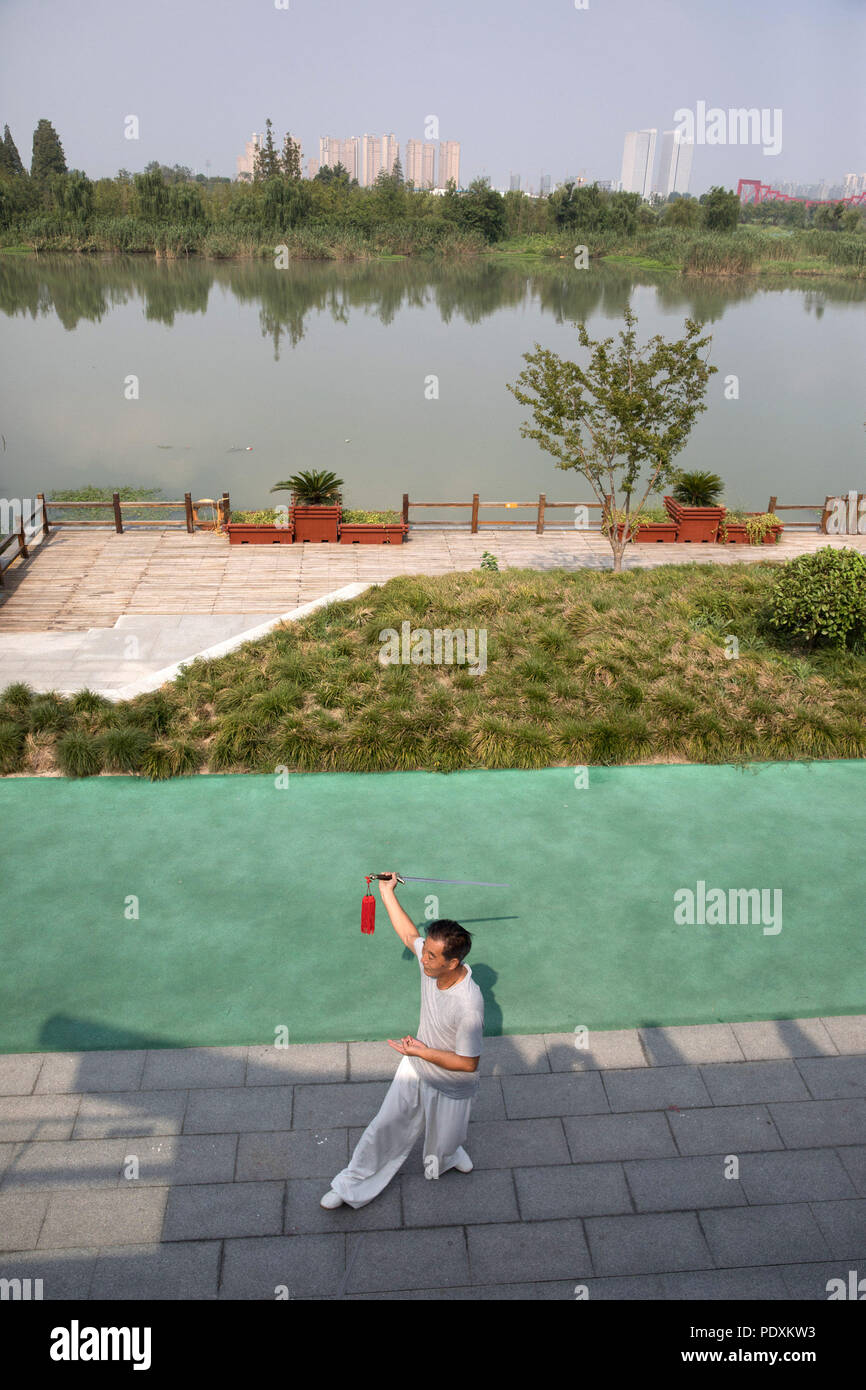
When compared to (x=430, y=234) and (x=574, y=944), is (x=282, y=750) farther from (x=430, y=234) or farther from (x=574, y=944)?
(x=430, y=234)

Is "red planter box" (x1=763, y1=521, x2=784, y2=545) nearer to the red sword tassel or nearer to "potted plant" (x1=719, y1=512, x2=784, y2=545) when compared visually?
"potted plant" (x1=719, y1=512, x2=784, y2=545)

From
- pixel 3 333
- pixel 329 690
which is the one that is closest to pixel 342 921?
pixel 329 690

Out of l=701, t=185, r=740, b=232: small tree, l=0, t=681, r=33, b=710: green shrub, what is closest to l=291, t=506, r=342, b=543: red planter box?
l=0, t=681, r=33, b=710: green shrub

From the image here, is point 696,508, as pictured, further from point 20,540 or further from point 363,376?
point 363,376

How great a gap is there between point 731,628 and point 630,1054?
290 inches

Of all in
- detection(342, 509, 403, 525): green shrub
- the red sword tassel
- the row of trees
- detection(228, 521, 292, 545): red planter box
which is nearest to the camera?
the red sword tassel

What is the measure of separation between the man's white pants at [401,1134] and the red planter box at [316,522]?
1337cm

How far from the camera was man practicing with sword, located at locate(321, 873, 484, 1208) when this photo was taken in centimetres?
442

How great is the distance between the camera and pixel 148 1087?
224 inches


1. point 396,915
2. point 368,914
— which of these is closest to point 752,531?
point 368,914

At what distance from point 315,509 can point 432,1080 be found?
1357 centimetres

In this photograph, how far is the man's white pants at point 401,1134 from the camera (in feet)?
15.4

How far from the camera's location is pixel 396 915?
5.03m

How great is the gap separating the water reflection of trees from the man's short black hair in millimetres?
39590
